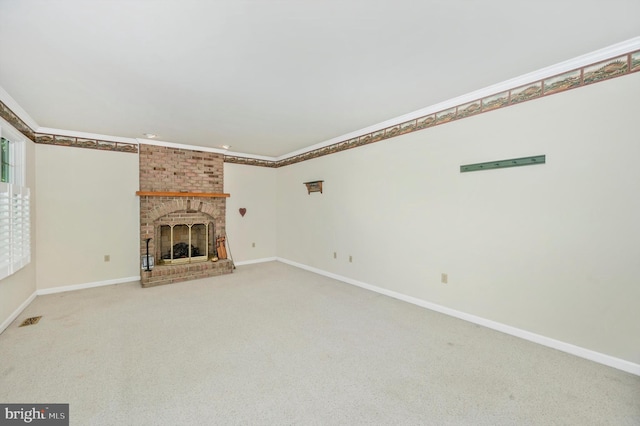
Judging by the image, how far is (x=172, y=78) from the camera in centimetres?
256

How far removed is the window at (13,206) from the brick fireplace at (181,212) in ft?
4.67

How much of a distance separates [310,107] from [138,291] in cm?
384

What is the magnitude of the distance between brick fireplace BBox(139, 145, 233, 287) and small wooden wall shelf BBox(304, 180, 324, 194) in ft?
5.90

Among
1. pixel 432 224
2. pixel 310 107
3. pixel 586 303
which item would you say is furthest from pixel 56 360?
pixel 586 303

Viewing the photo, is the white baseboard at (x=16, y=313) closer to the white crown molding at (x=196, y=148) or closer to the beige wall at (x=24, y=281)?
the beige wall at (x=24, y=281)

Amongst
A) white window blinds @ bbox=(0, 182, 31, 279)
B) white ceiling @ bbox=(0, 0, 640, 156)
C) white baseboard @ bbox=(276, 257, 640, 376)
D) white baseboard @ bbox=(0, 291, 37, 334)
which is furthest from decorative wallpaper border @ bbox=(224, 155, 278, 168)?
white baseboard @ bbox=(276, 257, 640, 376)

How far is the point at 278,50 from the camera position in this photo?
2.12 meters

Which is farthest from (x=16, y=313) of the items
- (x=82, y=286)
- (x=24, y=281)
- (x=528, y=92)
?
(x=528, y=92)

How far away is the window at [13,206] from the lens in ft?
9.46

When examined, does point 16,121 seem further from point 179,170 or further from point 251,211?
point 251,211

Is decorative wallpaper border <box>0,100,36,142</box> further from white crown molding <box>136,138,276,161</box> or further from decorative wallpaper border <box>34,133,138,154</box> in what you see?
white crown molding <box>136,138,276,161</box>

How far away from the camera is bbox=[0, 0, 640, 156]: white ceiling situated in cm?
171

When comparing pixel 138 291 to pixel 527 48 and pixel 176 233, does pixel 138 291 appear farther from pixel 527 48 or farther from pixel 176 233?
pixel 527 48

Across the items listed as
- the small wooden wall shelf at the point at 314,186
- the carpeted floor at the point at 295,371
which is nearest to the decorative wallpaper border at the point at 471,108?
the small wooden wall shelf at the point at 314,186
